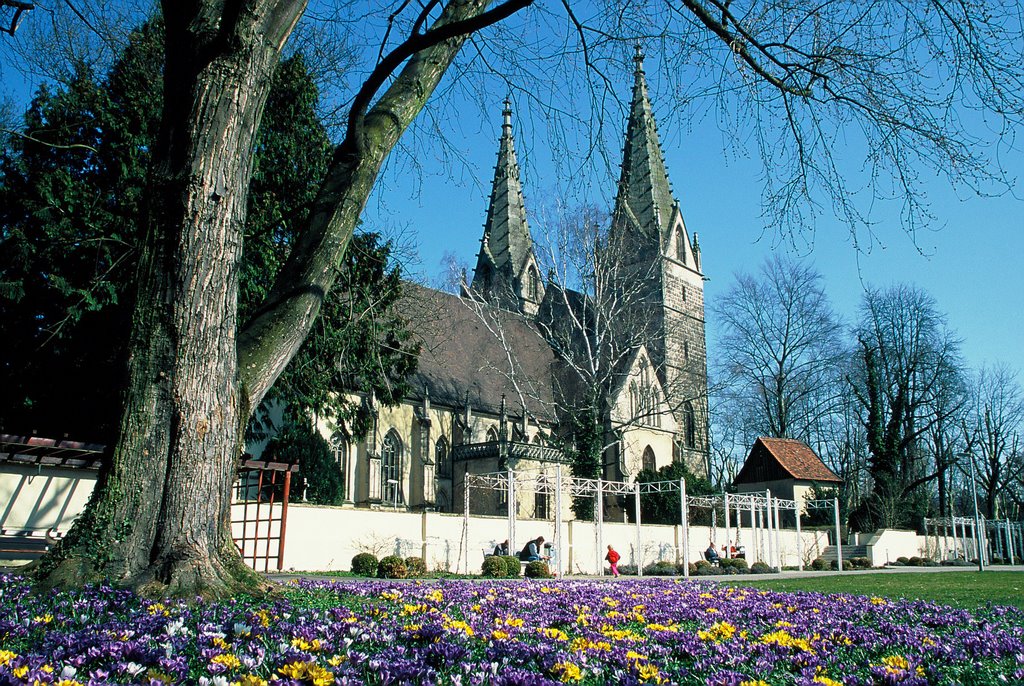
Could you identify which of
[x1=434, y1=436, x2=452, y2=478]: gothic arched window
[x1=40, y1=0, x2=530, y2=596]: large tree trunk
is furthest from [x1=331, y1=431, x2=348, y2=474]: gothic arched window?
[x1=40, y1=0, x2=530, y2=596]: large tree trunk

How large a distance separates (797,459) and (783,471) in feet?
6.64

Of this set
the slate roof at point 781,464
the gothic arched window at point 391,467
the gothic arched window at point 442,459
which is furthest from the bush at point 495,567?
the slate roof at point 781,464

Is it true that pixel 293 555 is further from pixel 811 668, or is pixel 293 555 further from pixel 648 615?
pixel 811 668

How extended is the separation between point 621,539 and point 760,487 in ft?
53.3

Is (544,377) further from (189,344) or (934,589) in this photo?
(189,344)

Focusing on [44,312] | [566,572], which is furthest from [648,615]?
[566,572]

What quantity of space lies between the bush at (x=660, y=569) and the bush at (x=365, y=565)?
38.3 ft

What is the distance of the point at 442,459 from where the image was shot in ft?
138

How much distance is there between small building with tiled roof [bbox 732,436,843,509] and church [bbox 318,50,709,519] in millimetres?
4072

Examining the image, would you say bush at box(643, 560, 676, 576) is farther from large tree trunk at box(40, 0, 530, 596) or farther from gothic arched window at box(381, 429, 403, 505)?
large tree trunk at box(40, 0, 530, 596)

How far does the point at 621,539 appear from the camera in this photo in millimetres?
31672

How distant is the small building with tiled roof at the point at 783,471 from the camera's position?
4391 cm

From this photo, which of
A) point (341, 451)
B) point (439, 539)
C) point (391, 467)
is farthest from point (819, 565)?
Answer: point (341, 451)

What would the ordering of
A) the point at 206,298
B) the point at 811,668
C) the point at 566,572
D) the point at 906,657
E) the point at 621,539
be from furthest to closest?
the point at 621,539, the point at 566,572, the point at 206,298, the point at 906,657, the point at 811,668
